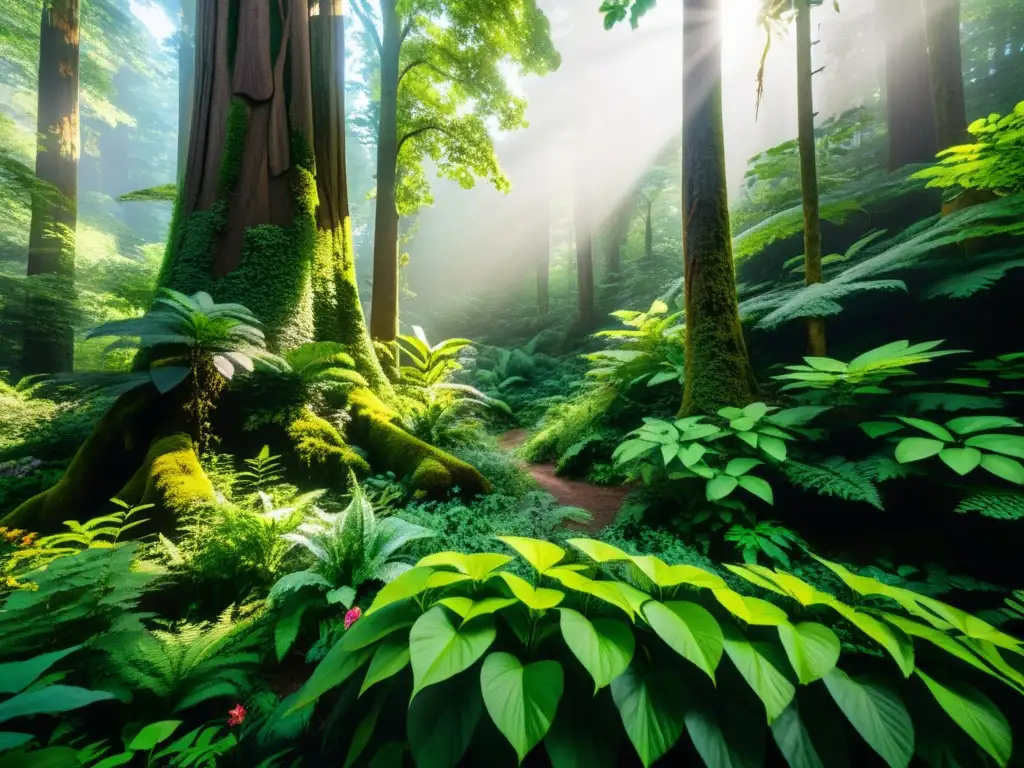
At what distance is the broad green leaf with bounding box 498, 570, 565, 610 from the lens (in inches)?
40.3

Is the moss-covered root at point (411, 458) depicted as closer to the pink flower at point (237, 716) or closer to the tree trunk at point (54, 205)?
the pink flower at point (237, 716)

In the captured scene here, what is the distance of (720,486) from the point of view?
2.40m

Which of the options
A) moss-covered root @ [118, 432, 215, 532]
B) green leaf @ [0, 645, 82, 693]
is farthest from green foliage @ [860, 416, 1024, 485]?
moss-covered root @ [118, 432, 215, 532]

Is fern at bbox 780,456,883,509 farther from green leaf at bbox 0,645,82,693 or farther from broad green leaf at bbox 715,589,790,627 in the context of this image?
green leaf at bbox 0,645,82,693

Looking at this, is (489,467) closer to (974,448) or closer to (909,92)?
(974,448)

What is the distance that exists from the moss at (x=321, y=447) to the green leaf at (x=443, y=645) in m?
2.29

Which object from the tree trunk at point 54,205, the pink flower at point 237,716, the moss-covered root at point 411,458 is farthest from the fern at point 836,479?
the tree trunk at point 54,205

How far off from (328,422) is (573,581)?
9.98ft

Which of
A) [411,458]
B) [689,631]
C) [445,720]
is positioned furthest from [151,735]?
[411,458]

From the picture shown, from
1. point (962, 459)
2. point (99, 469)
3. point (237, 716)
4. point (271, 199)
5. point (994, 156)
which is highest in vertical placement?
point (271, 199)

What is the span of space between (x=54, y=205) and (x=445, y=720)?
961 cm

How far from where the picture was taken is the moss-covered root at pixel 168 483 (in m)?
2.24

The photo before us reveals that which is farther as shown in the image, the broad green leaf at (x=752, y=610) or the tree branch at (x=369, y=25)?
A: the tree branch at (x=369, y=25)

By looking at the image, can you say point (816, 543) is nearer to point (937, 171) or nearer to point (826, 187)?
point (937, 171)
